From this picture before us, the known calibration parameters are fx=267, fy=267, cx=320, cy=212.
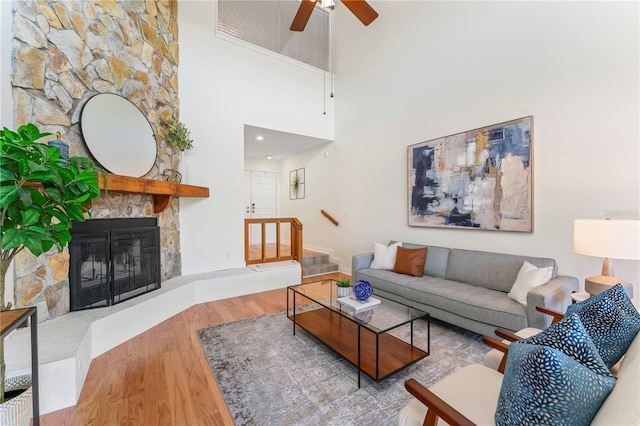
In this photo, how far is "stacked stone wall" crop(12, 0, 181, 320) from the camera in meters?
2.13

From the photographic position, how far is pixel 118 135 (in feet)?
9.26

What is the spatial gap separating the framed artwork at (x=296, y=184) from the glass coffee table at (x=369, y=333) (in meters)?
3.99

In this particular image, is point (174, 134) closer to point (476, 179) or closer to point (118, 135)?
point (118, 135)

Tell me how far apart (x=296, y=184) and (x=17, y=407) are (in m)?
5.78

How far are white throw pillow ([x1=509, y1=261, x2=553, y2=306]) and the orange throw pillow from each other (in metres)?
1.03

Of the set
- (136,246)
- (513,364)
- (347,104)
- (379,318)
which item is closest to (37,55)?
(136,246)

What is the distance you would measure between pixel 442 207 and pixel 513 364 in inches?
115

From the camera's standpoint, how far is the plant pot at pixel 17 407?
1215 millimetres

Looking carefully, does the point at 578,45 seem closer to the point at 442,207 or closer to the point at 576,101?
the point at 576,101

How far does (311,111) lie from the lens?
5203 mm

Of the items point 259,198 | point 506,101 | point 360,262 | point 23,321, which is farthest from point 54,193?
point 259,198

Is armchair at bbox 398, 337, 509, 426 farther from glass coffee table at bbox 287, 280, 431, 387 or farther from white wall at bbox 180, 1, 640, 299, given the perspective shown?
white wall at bbox 180, 1, 640, 299

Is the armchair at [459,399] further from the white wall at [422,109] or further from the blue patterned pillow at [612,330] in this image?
the white wall at [422,109]

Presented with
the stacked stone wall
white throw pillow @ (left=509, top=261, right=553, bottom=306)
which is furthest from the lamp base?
the stacked stone wall
